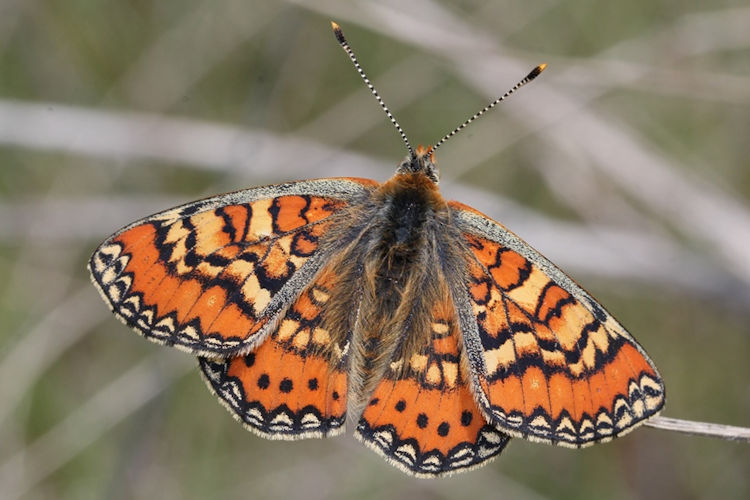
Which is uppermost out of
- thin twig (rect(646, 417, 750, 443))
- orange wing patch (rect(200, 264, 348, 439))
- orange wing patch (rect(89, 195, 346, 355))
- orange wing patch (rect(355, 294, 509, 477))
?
orange wing patch (rect(89, 195, 346, 355))

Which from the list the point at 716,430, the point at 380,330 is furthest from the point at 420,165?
the point at 716,430

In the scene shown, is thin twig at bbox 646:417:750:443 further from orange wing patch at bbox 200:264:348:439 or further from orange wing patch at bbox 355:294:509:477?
orange wing patch at bbox 200:264:348:439

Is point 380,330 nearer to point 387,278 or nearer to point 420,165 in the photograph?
point 387,278

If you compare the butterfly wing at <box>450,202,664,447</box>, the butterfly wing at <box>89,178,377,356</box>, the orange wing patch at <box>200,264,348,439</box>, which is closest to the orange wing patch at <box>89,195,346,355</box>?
the butterfly wing at <box>89,178,377,356</box>

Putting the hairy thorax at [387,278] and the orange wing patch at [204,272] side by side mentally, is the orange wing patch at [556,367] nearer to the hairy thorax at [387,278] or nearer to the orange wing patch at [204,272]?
the hairy thorax at [387,278]

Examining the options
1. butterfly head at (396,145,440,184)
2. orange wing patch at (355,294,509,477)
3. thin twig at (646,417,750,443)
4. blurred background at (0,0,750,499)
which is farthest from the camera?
blurred background at (0,0,750,499)

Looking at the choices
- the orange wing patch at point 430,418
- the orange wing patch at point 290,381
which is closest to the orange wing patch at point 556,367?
the orange wing patch at point 430,418

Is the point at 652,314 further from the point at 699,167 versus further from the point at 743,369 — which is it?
the point at 699,167

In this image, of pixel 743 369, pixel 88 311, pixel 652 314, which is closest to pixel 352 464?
pixel 88 311

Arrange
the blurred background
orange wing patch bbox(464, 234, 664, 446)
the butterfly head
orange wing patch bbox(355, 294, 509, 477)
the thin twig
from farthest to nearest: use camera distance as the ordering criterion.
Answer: the blurred background → the butterfly head → orange wing patch bbox(355, 294, 509, 477) → orange wing patch bbox(464, 234, 664, 446) → the thin twig
